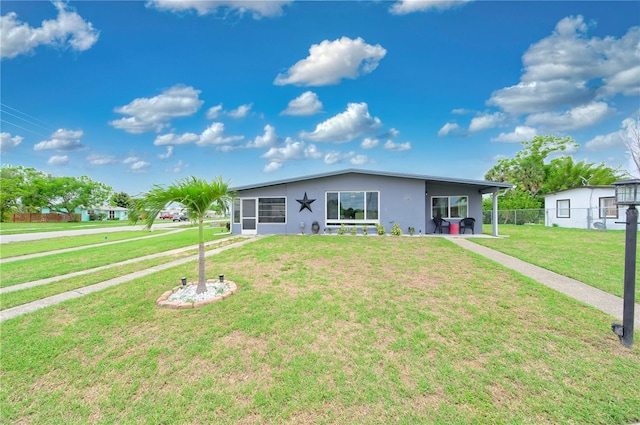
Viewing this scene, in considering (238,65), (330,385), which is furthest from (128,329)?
(238,65)

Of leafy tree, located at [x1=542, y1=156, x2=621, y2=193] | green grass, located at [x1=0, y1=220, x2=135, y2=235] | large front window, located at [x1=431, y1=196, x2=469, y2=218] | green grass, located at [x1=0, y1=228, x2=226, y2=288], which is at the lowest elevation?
green grass, located at [x1=0, y1=220, x2=135, y2=235]

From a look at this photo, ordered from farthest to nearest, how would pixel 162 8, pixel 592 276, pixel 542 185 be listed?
pixel 542 185, pixel 162 8, pixel 592 276

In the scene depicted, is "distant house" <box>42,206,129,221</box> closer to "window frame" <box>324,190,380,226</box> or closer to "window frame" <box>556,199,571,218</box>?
"window frame" <box>324,190,380,226</box>

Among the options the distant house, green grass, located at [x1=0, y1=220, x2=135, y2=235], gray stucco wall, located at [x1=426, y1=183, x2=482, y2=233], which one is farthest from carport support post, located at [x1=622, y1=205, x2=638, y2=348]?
the distant house

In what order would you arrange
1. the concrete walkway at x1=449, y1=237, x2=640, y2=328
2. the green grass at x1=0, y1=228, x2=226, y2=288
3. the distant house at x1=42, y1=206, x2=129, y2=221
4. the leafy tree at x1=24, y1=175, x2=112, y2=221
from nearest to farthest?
the concrete walkway at x1=449, y1=237, x2=640, y2=328, the green grass at x1=0, y1=228, x2=226, y2=288, the leafy tree at x1=24, y1=175, x2=112, y2=221, the distant house at x1=42, y1=206, x2=129, y2=221

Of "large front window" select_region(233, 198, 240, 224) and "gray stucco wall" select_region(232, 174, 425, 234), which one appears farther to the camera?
"large front window" select_region(233, 198, 240, 224)

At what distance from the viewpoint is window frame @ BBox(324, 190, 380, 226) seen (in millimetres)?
13969

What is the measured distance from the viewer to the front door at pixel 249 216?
50.4ft

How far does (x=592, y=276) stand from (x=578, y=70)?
1915 cm

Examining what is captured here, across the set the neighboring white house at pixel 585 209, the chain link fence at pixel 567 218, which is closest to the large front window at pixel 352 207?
the chain link fence at pixel 567 218

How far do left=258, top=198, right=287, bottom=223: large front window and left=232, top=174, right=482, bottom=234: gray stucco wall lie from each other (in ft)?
0.81

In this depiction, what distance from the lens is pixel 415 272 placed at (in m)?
6.21

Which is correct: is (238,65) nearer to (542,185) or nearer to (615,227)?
(615,227)

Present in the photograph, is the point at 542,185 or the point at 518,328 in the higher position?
the point at 542,185
